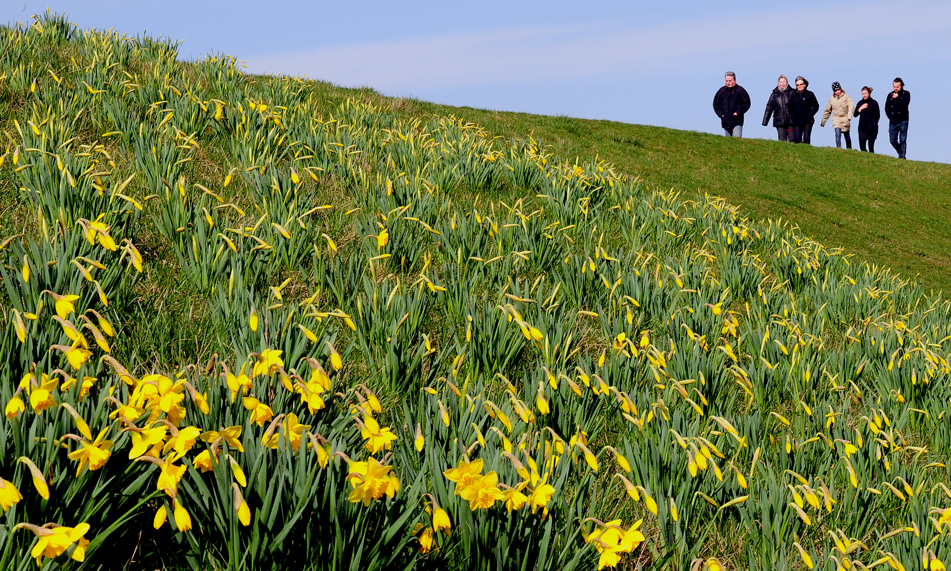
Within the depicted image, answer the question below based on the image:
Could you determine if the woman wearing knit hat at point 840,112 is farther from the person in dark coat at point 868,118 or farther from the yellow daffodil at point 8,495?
the yellow daffodil at point 8,495

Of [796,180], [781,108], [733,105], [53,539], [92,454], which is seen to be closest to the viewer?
[53,539]

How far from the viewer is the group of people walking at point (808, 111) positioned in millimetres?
16297

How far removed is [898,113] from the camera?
17.1m

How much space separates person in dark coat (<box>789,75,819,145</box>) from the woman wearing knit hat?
118 centimetres

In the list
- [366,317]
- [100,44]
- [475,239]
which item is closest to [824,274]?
[475,239]

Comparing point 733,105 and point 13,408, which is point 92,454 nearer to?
point 13,408

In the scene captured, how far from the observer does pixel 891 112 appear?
17219 mm

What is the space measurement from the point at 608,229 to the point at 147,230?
346cm

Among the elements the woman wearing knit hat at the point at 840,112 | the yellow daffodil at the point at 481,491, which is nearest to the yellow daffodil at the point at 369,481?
the yellow daffodil at the point at 481,491


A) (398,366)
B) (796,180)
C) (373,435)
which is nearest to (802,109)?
(796,180)

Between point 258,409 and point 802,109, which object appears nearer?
point 258,409

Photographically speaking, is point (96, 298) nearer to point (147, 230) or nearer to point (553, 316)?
point (147, 230)

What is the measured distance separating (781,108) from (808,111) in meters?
0.66

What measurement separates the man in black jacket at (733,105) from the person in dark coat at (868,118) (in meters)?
3.65
